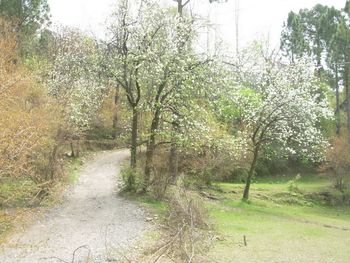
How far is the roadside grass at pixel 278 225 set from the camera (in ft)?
50.2

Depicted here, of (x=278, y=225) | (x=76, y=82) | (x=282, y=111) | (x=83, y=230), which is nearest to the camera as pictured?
(x=83, y=230)

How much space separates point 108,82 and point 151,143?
3865mm

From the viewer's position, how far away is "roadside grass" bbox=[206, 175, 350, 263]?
15.3 m

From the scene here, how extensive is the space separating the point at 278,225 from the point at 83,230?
951cm

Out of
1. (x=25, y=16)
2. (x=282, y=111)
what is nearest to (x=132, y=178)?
(x=282, y=111)

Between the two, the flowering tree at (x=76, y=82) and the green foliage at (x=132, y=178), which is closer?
the green foliage at (x=132, y=178)

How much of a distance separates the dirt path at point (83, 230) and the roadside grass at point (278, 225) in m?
3.29

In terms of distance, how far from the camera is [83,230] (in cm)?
1669

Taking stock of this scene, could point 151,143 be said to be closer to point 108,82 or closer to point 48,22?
point 108,82

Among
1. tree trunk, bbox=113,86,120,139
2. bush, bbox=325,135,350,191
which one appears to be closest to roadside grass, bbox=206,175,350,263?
bush, bbox=325,135,350,191

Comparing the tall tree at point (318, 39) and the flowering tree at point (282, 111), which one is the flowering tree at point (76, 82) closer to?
the flowering tree at point (282, 111)

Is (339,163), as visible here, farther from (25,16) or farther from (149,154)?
(25,16)

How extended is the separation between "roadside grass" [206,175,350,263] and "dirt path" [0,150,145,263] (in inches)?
129

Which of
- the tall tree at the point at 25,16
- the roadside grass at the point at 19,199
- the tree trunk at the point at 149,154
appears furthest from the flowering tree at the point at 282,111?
the tall tree at the point at 25,16
